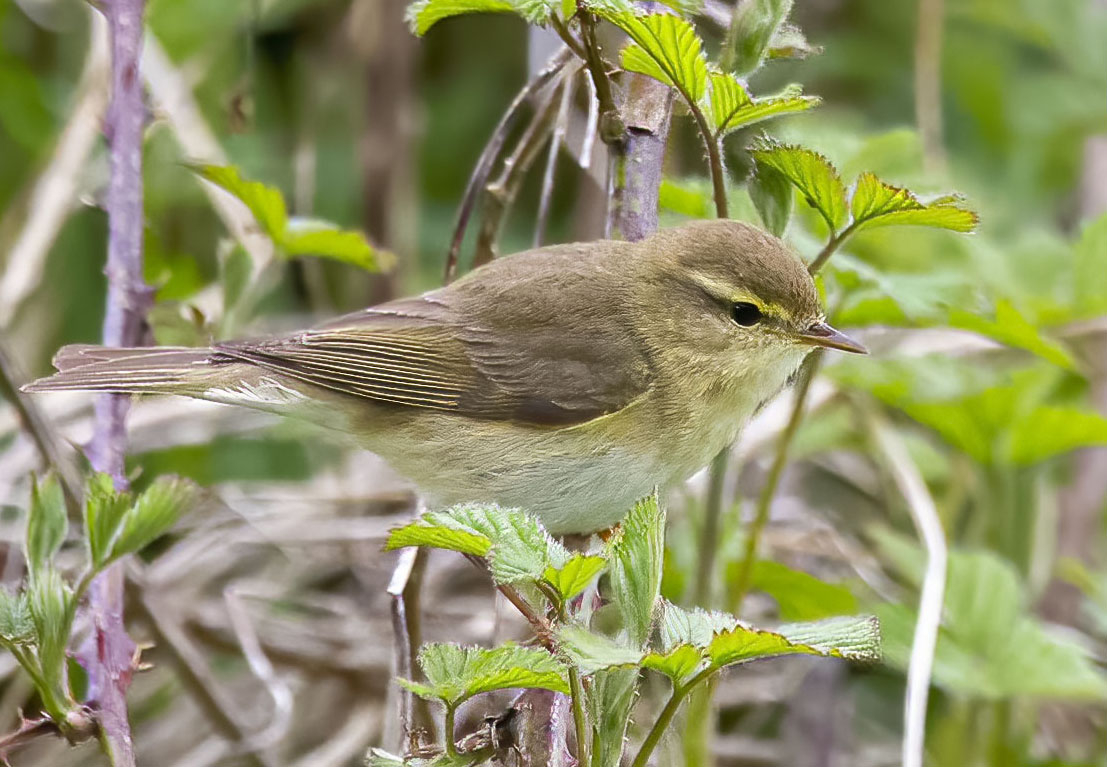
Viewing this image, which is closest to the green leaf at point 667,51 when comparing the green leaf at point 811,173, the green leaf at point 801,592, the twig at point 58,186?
the green leaf at point 811,173

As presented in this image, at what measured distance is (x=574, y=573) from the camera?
149 centimetres

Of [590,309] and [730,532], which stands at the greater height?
[590,309]

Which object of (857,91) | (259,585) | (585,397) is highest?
(857,91)

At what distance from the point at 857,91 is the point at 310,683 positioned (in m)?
3.34

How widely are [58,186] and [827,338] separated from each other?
8.22ft

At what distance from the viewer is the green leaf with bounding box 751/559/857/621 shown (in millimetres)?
2619

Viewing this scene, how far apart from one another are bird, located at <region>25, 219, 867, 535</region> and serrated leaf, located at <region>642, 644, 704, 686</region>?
931 millimetres

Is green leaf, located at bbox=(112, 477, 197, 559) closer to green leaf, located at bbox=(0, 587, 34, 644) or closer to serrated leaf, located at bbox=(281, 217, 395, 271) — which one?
green leaf, located at bbox=(0, 587, 34, 644)

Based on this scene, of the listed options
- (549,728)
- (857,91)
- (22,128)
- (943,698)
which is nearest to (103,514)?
(549,728)

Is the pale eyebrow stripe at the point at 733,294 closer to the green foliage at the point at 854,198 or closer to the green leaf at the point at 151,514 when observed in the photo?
the green foliage at the point at 854,198

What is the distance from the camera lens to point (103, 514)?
1.78m

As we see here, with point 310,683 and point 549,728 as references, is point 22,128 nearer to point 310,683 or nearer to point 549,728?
point 310,683

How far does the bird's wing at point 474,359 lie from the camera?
8.30 ft

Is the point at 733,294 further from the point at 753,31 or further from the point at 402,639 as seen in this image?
the point at 402,639
